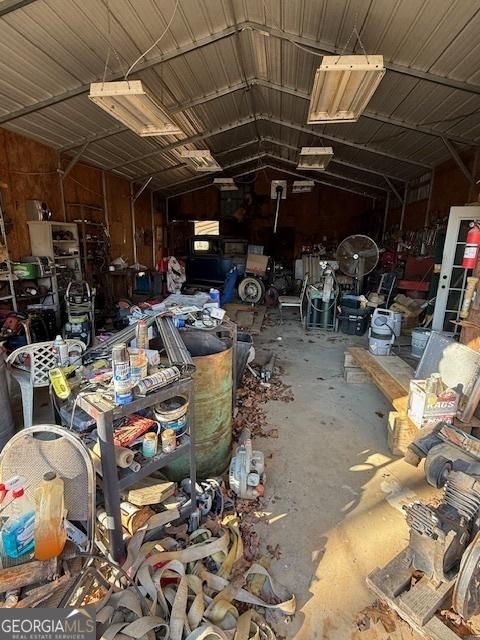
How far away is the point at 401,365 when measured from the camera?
368 cm

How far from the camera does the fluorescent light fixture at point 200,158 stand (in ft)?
18.5

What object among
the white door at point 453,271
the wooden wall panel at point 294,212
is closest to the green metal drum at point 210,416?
the white door at point 453,271

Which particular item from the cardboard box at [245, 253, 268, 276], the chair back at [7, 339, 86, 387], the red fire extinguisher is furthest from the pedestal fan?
the chair back at [7, 339, 86, 387]

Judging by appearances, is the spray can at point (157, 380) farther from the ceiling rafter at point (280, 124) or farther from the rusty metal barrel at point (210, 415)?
the ceiling rafter at point (280, 124)

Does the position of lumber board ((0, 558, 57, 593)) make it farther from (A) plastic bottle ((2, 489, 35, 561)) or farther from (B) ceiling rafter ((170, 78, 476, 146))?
(B) ceiling rafter ((170, 78, 476, 146))

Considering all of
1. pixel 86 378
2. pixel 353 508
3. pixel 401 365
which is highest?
pixel 86 378

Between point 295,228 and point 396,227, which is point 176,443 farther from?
point 295,228

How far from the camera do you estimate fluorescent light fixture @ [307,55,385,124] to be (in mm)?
2545

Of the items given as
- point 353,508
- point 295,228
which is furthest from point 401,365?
point 295,228

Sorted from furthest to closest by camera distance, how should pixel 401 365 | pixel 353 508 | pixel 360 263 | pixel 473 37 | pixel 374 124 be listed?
1. pixel 360 263
2. pixel 374 124
3. pixel 401 365
4. pixel 473 37
5. pixel 353 508

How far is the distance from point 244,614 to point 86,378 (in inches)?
57.0

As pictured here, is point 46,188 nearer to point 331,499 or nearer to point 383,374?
point 383,374
